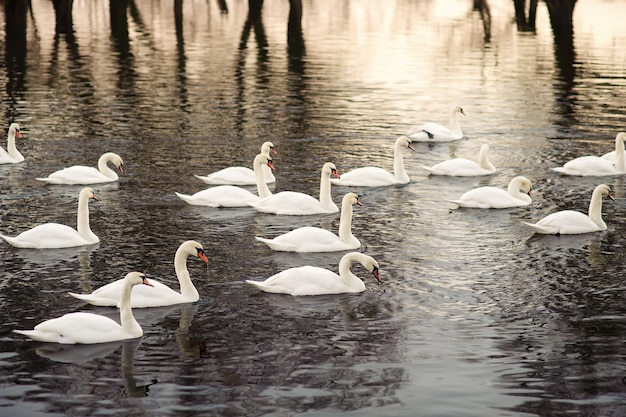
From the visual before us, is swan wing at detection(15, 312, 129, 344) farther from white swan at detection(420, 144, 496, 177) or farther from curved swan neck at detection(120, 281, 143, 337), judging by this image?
white swan at detection(420, 144, 496, 177)

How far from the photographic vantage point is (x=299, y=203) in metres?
25.8

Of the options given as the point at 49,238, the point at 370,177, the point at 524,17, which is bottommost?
the point at 524,17

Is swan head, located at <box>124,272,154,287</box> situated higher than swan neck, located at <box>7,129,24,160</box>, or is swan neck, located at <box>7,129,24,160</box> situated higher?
swan head, located at <box>124,272,154,287</box>

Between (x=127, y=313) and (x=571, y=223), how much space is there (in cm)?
1097

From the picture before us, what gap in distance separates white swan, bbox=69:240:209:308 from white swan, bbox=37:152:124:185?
10197 mm

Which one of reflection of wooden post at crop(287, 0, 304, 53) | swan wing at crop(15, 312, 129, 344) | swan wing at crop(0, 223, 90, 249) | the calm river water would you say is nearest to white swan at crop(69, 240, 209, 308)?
the calm river water

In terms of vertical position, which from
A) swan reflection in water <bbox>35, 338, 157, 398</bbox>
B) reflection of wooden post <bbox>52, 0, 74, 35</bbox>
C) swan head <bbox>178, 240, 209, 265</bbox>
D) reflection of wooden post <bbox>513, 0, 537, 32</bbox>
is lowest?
reflection of wooden post <bbox>513, 0, 537, 32</bbox>

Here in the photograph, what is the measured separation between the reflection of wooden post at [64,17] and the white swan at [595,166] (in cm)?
5596

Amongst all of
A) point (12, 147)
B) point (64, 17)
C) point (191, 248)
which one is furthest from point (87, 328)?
point (64, 17)

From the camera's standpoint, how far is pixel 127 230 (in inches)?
956

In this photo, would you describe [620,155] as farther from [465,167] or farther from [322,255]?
[322,255]

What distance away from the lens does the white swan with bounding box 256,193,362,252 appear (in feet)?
73.5

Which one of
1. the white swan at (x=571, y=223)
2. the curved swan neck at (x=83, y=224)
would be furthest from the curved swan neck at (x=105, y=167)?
the white swan at (x=571, y=223)

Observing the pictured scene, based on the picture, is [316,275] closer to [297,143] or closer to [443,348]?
[443,348]
